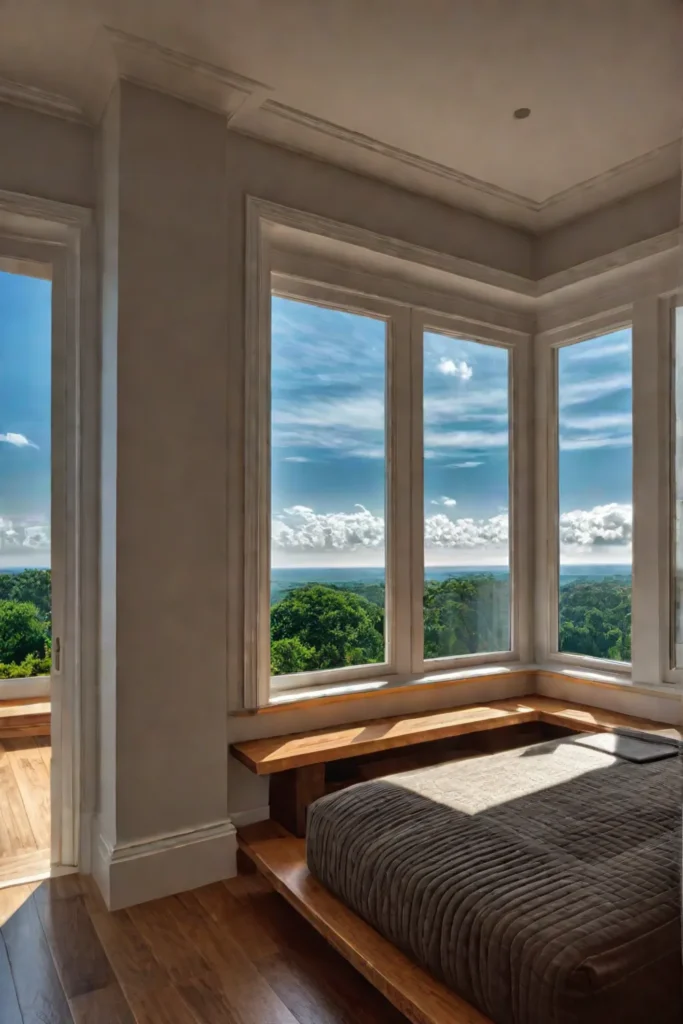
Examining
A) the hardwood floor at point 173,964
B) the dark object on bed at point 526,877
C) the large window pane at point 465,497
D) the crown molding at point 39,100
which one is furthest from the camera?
the large window pane at point 465,497

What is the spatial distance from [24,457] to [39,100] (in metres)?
1.29

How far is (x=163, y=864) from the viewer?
248 cm

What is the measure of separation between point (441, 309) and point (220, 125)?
1433 millimetres

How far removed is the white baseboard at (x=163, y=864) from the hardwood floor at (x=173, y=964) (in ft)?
0.15

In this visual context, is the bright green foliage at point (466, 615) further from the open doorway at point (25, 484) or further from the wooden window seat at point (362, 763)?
the open doorway at point (25, 484)

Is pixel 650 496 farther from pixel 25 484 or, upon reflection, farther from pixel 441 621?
pixel 25 484

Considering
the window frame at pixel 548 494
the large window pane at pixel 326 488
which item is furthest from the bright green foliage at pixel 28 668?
the window frame at pixel 548 494

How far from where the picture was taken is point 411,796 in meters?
2.23

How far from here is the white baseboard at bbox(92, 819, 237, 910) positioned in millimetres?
2402


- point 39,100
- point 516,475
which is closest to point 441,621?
point 516,475

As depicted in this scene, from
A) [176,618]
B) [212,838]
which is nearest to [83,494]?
[176,618]

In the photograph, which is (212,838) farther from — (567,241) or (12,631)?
(567,241)

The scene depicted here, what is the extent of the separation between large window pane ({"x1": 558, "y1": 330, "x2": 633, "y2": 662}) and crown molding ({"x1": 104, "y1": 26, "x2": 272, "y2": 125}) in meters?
2.10

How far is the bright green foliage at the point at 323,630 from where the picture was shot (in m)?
3.14
